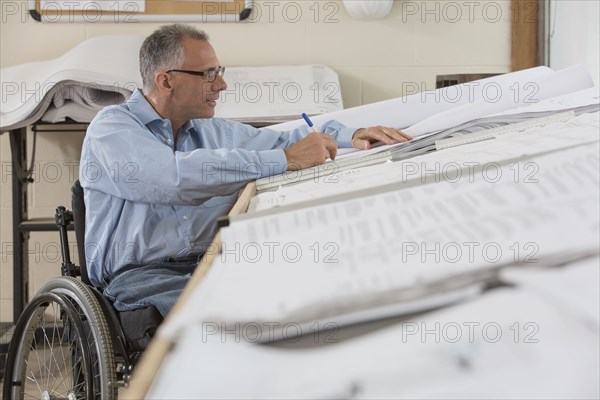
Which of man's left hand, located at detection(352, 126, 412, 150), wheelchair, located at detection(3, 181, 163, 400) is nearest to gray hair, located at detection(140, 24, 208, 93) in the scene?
wheelchair, located at detection(3, 181, 163, 400)

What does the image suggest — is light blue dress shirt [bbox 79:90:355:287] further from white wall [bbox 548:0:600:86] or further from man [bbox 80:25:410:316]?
white wall [bbox 548:0:600:86]

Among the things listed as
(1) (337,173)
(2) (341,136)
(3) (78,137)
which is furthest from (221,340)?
(3) (78,137)

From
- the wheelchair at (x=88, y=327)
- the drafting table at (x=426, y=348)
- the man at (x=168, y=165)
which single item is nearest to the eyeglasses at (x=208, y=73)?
the man at (x=168, y=165)

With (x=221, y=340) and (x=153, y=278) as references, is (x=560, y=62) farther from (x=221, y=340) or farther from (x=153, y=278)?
(x=221, y=340)

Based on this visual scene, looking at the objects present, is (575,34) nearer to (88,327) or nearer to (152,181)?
(152,181)

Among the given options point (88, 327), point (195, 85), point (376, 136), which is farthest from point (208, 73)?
point (88, 327)

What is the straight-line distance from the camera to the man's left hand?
1.83 metres

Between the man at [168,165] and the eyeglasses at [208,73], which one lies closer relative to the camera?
the man at [168,165]

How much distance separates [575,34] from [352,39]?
2.64 ft

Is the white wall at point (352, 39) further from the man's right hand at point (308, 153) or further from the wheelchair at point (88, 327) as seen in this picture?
the man's right hand at point (308, 153)

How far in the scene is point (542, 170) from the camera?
33.8 inches

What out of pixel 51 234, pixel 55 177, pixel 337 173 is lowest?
pixel 51 234

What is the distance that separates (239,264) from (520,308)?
246 millimetres

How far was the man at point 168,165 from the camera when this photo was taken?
1670 millimetres
